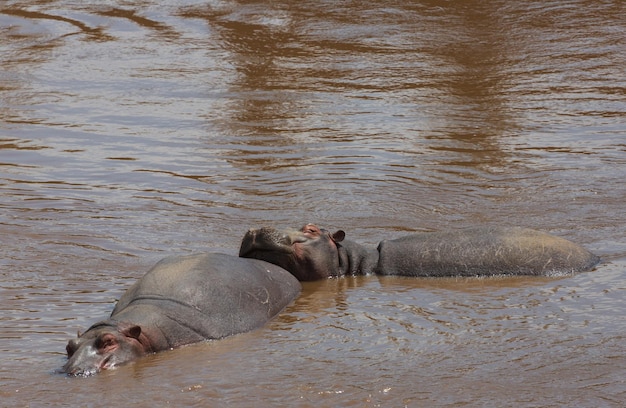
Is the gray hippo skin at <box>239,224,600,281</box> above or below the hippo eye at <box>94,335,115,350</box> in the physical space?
below

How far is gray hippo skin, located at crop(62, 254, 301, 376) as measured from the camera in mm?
5809

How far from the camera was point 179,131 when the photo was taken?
1245 cm

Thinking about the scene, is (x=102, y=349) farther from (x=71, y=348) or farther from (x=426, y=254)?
(x=426, y=254)

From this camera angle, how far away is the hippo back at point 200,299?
20.5 ft

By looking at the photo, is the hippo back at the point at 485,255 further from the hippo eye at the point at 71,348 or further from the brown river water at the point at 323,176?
the hippo eye at the point at 71,348

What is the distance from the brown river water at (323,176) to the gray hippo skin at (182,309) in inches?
4.5

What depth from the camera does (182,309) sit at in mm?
6363

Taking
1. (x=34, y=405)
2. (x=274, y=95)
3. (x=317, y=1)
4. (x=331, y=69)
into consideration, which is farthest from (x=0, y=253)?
(x=317, y=1)

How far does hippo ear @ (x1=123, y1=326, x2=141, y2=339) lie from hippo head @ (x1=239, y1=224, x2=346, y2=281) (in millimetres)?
1819

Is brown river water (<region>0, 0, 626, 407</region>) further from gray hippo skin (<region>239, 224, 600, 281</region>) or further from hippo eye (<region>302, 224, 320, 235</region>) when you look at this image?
hippo eye (<region>302, 224, 320, 235</region>)

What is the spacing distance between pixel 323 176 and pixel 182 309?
4.51 meters

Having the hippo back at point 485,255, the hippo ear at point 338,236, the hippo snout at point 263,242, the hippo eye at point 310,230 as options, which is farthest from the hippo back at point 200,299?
the hippo back at point 485,255

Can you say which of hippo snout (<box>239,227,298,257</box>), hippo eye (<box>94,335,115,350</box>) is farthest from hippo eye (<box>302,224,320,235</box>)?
hippo eye (<box>94,335,115,350</box>)

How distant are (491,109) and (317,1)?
5356mm
